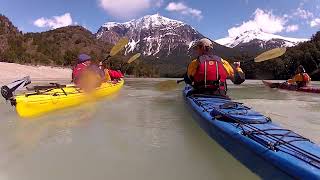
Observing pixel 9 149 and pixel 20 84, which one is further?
pixel 20 84

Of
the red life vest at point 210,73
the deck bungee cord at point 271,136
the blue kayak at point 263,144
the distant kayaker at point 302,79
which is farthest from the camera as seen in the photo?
the distant kayaker at point 302,79

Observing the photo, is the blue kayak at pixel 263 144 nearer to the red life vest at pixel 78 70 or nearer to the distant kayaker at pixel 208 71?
the distant kayaker at pixel 208 71

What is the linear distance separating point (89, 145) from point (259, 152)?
11.2 feet

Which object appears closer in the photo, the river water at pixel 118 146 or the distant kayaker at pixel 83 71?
the river water at pixel 118 146

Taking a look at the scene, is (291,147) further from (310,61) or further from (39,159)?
(310,61)

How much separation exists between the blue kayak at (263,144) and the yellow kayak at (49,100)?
16.1ft

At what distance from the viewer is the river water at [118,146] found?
16.5ft

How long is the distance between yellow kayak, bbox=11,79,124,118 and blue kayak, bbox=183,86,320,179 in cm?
492

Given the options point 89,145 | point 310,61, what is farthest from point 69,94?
point 310,61

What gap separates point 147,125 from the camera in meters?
8.68

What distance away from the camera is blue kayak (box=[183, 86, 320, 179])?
3.68 meters

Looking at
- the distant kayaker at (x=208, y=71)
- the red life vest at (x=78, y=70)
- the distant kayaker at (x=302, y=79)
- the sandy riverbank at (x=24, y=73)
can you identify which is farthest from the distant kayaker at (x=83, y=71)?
the sandy riverbank at (x=24, y=73)

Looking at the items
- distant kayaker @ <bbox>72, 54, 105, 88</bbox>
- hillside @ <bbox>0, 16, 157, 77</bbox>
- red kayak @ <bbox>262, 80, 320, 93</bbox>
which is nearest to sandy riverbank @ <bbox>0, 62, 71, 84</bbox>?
hillside @ <bbox>0, 16, 157, 77</bbox>

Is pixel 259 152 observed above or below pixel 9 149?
above
